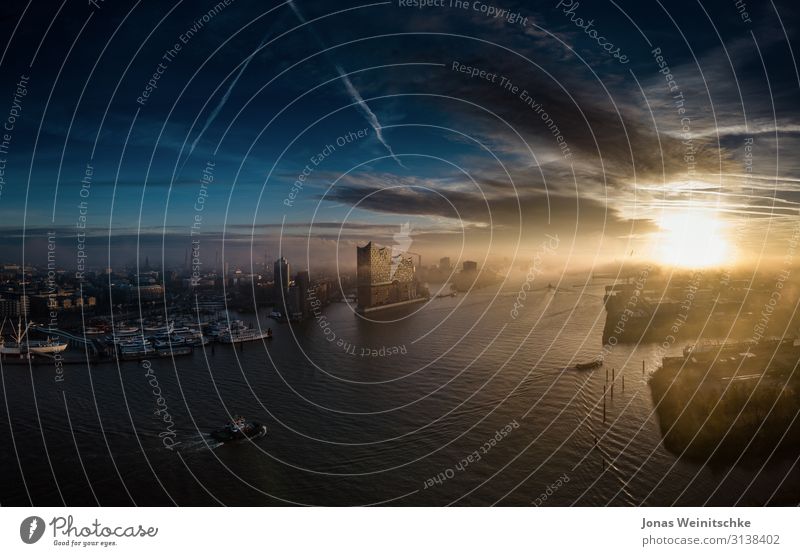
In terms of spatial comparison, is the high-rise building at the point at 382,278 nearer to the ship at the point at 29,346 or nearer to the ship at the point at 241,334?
the ship at the point at 241,334

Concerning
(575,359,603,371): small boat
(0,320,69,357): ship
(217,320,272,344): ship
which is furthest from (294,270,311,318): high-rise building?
(575,359,603,371): small boat

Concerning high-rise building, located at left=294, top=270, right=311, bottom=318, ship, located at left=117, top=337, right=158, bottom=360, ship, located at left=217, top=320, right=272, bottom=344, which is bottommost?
ship, located at left=117, top=337, right=158, bottom=360

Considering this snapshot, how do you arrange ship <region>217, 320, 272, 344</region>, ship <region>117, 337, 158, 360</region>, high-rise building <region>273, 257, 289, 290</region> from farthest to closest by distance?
high-rise building <region>273, 257, 289, 290</region> → ship <region>217, 320, 272, 344</region> → ship <region>117, 337, 158, 360</region>

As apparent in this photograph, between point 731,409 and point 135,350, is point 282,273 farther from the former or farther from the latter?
point 731,409

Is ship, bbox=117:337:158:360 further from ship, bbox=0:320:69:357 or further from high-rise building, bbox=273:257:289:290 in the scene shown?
high-rise building, bbox=273:257:289:290

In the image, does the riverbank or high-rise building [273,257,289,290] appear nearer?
the riverbank

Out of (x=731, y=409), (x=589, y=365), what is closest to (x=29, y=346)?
(x=589, y=365)
